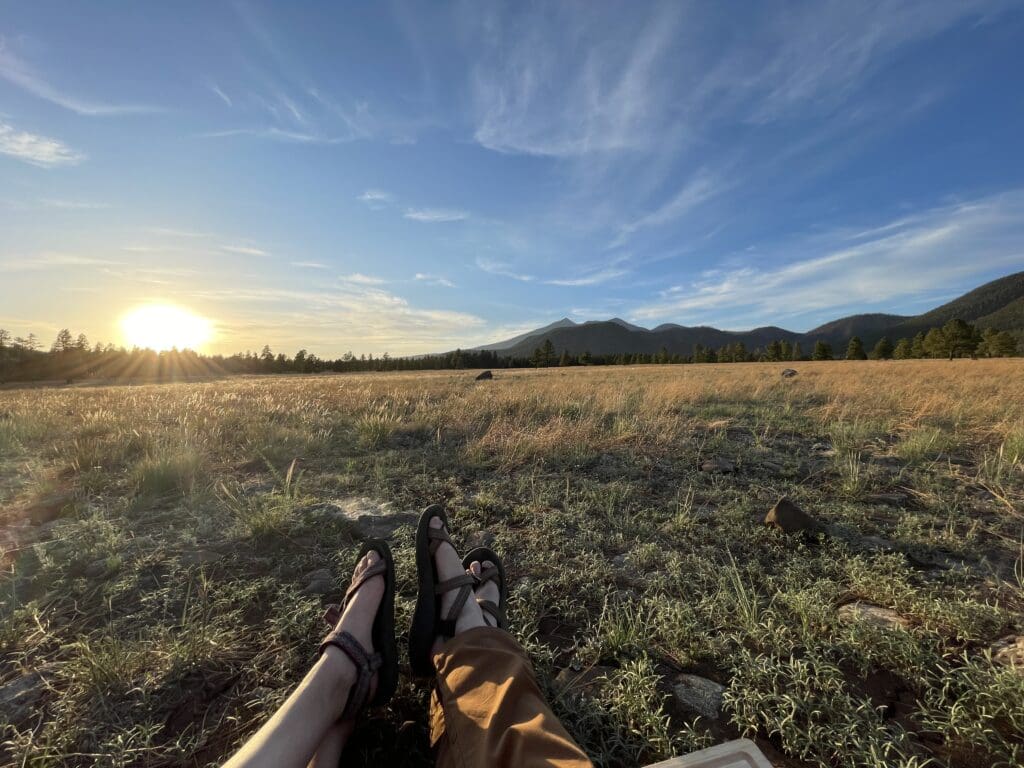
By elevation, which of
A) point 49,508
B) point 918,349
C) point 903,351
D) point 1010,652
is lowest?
point 1010,652

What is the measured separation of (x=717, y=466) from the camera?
470 cm

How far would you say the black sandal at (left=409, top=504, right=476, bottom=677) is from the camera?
2.01m

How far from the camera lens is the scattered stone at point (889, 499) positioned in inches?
144

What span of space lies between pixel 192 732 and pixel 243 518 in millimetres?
1967

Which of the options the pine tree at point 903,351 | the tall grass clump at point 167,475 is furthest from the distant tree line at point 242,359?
the tall grass clump at point 167,475

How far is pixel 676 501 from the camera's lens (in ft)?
12.4

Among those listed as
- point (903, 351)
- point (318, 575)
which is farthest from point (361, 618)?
point (903, 351)

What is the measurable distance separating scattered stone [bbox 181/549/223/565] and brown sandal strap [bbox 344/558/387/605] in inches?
53.6

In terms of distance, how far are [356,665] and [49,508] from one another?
4.27 metres

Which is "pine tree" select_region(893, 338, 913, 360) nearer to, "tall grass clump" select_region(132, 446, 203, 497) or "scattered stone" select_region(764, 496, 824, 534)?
"scattered stone" select_region(764, 496, 824, 534)

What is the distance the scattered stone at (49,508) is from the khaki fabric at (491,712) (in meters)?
4.26

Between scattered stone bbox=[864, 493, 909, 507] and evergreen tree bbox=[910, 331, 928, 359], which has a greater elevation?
evergreen tree bbox=[910, 331, 928, 359]

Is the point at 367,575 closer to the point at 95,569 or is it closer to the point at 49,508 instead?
the point at 95,569

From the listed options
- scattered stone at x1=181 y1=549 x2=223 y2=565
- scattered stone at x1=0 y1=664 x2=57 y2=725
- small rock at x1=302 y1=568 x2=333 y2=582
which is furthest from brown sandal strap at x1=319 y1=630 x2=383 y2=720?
scattered stone at x1=181 y1=549 x2=223 y2=565
